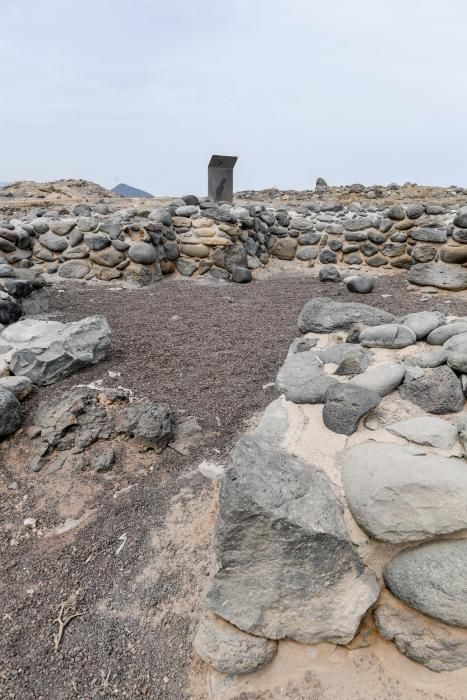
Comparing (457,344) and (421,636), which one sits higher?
(457,344)

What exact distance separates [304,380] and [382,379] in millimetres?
459

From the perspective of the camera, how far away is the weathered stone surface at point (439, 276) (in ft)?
20.7

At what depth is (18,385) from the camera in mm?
3326

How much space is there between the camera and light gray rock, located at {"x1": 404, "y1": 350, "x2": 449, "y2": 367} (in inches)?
104

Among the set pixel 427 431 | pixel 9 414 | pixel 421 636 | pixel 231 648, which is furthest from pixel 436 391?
pixel 9 414

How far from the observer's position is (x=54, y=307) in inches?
209

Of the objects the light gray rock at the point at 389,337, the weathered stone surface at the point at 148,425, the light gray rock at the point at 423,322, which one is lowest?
the weathered stone surface at the point at 148,425

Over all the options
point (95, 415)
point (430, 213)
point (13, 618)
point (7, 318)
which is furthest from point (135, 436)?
point (430, 213)

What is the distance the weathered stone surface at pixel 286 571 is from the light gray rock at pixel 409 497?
13cm

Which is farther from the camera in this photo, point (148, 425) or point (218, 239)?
point (218, 239)

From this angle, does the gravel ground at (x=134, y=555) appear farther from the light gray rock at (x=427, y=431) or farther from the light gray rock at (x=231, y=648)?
the light gray rock at (x=427, y=431)

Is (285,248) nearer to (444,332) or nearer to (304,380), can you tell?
(444,332)

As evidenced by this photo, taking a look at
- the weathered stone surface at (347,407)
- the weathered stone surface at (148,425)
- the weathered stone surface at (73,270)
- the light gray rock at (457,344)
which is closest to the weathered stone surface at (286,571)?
the weathered stone surface at (347,407)

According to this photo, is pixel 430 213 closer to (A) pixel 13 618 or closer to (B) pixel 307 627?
(B) pixel 307 627
